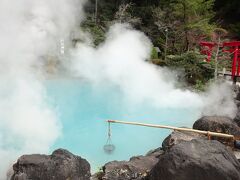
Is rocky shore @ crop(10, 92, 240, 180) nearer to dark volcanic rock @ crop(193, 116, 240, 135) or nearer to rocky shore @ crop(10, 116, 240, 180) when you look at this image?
rocky shore @ crop(10, 116, 240, 180)

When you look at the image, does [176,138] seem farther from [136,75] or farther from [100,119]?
[136,75]

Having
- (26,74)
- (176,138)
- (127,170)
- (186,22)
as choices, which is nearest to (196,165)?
(127,170)

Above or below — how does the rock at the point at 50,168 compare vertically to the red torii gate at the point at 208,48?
below

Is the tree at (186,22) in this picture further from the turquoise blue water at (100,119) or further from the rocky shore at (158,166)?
the rocky shore at (158,166)

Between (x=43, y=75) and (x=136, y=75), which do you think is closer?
(x=43, y=75)

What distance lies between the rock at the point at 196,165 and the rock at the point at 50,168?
4.24ft

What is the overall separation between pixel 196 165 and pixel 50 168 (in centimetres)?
223

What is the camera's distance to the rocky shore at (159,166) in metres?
4.21

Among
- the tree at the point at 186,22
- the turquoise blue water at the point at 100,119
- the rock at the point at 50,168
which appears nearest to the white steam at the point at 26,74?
the turquoise blue water at the point at 100,119

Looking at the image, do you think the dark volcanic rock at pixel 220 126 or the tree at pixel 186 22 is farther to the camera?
the tree at pixel 186 22

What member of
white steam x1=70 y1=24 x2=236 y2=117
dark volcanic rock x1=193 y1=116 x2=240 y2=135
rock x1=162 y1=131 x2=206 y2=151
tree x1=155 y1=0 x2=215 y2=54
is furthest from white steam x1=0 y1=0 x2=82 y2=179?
tree x1=155 y1=0 x2=215 y2=54

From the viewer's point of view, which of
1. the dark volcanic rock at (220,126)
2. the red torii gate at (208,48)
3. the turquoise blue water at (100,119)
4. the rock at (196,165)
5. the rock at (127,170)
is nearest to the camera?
the rock at (196,165)

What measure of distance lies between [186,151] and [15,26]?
755 centimetres

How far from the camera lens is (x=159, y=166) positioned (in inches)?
176
